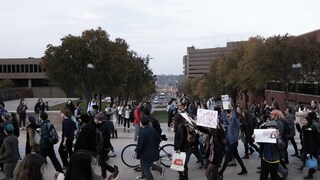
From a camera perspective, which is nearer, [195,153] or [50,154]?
[50,154]

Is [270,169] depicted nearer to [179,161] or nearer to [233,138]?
[179,161]

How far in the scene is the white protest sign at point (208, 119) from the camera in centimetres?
946

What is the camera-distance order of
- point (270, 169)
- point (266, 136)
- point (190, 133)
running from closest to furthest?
point (266, 136), point (270, 169), point (190, 133)

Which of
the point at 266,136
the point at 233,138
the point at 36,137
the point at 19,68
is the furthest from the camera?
the point at 19,68

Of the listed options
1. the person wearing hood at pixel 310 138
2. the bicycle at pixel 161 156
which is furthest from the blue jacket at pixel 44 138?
the person wearing hood at pixel 310 138

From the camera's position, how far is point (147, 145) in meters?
9.53

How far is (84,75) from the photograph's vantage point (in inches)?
1421

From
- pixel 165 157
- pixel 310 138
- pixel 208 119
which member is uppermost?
pixel 208 119

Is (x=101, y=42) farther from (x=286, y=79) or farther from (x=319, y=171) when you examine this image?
(x=319, y=171)

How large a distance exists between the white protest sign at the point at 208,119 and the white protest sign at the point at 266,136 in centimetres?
98

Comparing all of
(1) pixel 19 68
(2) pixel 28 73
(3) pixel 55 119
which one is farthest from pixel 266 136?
(1) pixel 19 68

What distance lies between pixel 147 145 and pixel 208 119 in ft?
4.91

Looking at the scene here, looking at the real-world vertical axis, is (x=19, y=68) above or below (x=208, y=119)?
above

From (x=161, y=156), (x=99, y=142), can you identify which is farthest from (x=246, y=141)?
(x=99, y=142)
